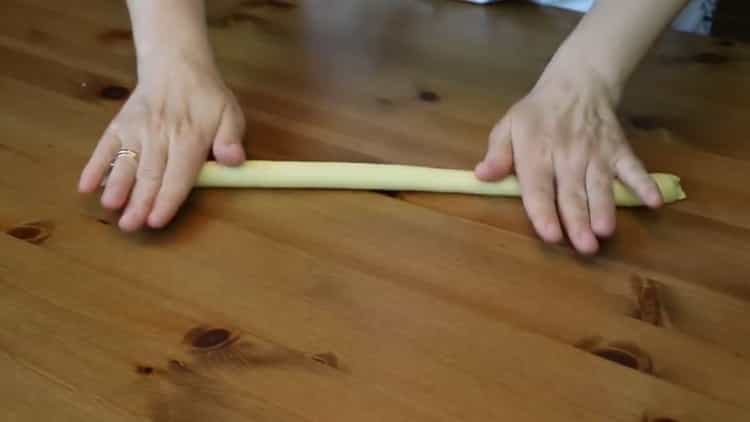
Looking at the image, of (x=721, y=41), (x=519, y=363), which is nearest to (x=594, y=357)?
(x=519, y=363)

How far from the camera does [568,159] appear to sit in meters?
0.64

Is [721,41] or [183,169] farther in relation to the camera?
[721,41]

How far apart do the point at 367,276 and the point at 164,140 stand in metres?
0.21

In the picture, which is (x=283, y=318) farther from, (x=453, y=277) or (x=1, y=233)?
(x=1, y=233)

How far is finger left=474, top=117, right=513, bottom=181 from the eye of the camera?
639 millimetres

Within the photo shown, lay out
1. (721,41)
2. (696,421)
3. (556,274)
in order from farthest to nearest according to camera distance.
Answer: (721,41) < (556,274) < (696,421)

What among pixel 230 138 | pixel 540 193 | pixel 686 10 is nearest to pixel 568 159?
pixel 540 193

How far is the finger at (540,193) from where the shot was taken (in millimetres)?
597

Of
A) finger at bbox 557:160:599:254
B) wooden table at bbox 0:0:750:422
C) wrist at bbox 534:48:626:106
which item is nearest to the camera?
wooden table at bbox 0:0:750:422

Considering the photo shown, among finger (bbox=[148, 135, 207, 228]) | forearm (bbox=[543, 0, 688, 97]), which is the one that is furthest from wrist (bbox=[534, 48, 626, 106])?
finger (bbox=[148, 135, 207, 228])

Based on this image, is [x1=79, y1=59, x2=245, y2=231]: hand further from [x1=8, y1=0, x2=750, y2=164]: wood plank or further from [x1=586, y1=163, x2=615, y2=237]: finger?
[x1=586, y1=163, x2=615, y2=237]: finger

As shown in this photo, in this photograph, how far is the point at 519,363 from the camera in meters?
0.50

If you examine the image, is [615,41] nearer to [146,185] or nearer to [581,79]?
[581,79]

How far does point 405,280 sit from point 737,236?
25 centimetres
